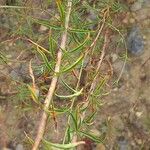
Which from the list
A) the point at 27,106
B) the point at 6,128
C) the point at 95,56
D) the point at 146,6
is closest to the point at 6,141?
the point at 6,128

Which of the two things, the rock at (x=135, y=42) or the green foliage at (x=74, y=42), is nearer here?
the green foliage at (x=74, y=42)

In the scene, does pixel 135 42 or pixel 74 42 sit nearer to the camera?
pixel 74 42

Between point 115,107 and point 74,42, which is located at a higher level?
point 74,42

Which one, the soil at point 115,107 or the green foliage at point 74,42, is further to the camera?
the soil at point 115,107

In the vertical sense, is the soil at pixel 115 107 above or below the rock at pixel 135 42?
below
